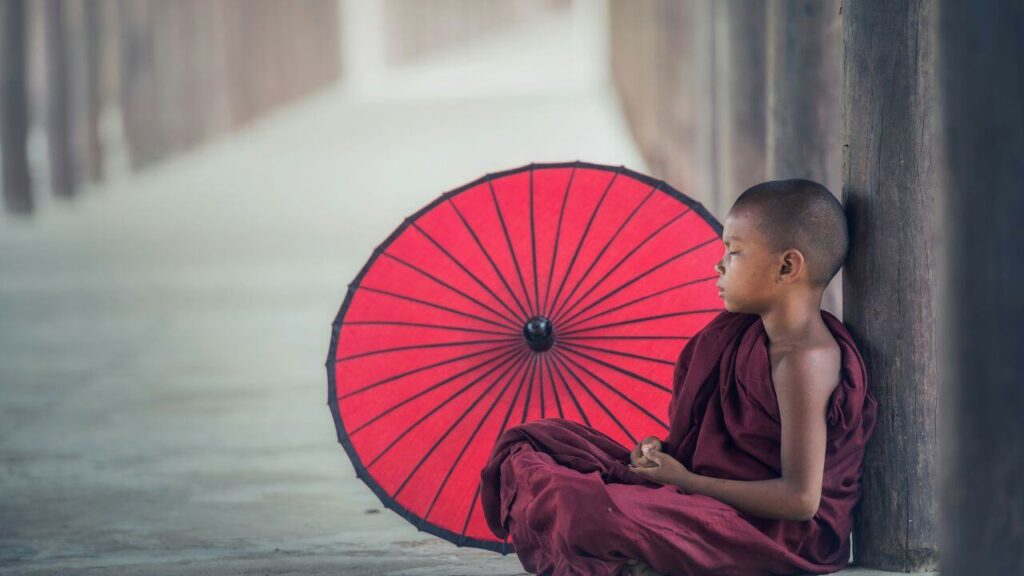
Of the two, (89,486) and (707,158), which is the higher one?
(707,158)

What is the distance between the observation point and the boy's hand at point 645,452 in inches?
104

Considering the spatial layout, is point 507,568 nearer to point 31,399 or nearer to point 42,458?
point 42,458

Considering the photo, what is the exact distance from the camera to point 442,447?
3000mm

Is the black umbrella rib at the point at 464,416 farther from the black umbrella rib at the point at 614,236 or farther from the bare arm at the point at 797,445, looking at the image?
the bare arm at the point at 797,445

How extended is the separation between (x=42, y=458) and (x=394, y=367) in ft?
5.90

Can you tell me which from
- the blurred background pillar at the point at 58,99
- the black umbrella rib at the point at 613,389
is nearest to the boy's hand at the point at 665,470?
the black umbrella rib at the point at 613,389

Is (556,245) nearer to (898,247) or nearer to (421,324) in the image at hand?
(421,324)

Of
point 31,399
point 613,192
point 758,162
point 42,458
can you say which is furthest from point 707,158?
point 613,192

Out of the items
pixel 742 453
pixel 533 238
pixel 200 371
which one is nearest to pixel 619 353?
pixel 533 238

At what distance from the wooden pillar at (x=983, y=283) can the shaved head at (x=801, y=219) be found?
1.73ft

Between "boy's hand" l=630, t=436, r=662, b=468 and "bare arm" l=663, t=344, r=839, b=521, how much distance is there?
0.57 feet

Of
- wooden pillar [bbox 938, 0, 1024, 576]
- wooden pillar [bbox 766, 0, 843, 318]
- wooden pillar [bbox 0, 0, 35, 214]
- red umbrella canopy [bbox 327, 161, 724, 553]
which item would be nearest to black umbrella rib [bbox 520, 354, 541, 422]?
red umbrella canopy [bbox 327, 161, 724, 553]

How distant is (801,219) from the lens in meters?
2.56

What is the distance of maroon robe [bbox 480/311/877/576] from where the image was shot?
2.46 meters
